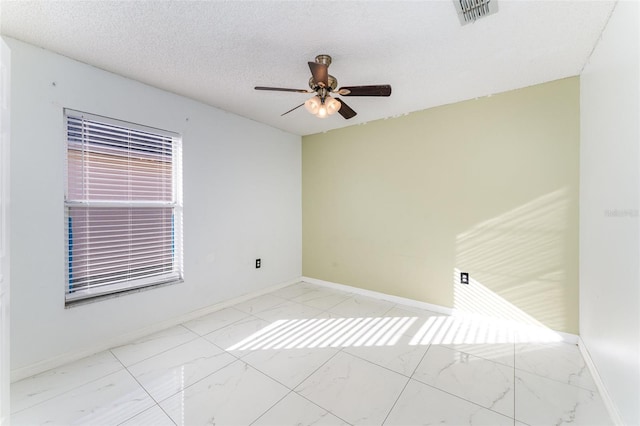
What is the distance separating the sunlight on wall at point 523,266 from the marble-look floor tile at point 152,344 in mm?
2942

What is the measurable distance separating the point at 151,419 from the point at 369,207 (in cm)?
299

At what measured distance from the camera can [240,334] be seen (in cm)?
251

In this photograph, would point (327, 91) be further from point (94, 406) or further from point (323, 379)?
point (94, 406)

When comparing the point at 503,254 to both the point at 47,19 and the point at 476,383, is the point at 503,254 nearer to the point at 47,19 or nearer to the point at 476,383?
the point at 476,383

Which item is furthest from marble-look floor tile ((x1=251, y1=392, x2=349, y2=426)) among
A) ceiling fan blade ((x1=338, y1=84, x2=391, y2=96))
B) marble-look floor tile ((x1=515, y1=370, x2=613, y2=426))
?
ceiling fan blade ((x1=338, y1=84, x2=391, y2=96))

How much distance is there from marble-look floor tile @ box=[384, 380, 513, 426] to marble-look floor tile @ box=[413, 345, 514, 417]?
0.07 metres

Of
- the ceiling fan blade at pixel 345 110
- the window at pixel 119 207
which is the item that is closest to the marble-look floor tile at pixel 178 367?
the window at pixel 119 207

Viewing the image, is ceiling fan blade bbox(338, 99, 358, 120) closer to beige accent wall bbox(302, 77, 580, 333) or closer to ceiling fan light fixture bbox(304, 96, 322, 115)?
ceiling fan light fixture bbox(304, 96, 322, 115)

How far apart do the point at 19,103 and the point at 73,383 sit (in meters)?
2.05

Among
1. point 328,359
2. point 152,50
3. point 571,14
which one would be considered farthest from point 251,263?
point 571,14

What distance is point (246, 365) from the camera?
6.64 ft

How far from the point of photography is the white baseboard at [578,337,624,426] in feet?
4.81

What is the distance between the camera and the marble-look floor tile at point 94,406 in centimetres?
149

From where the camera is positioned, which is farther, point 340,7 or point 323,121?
point 323,121
